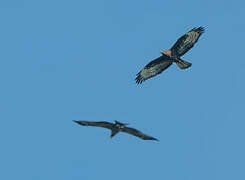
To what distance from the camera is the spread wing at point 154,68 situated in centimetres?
4097

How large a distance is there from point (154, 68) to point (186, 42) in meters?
3.08

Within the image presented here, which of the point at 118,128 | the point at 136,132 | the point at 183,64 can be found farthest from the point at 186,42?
the point at 118,128

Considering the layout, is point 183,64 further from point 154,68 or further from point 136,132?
point 136,132

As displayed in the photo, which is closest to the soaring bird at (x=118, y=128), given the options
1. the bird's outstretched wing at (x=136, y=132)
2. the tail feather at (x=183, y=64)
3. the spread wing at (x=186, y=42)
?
the bird's outstretched wing at (x=136, y=132)

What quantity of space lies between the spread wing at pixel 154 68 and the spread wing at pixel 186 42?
2.33ft

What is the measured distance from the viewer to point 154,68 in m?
41.9

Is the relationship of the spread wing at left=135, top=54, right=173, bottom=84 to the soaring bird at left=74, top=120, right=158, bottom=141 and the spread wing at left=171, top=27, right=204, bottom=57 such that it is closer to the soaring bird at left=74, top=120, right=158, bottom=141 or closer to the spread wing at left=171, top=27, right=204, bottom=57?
the spread wing at left=171, top=27, right=204, bottom=57

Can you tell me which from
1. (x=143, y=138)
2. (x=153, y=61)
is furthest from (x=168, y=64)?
(x=143, y=138)

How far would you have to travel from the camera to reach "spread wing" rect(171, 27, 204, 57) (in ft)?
129

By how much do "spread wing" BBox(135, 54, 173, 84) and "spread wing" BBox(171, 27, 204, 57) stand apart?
27.9 inches

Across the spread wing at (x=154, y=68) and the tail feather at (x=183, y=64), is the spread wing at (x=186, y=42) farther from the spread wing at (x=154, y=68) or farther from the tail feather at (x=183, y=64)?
the spread wing at (x=154, y=68)

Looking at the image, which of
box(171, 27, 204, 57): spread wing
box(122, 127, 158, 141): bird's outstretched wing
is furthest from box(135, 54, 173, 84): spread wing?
box(122, 127, 158, 141): bird's outstretched wing

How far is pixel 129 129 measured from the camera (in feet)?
115

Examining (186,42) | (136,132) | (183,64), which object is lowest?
(136,132)
